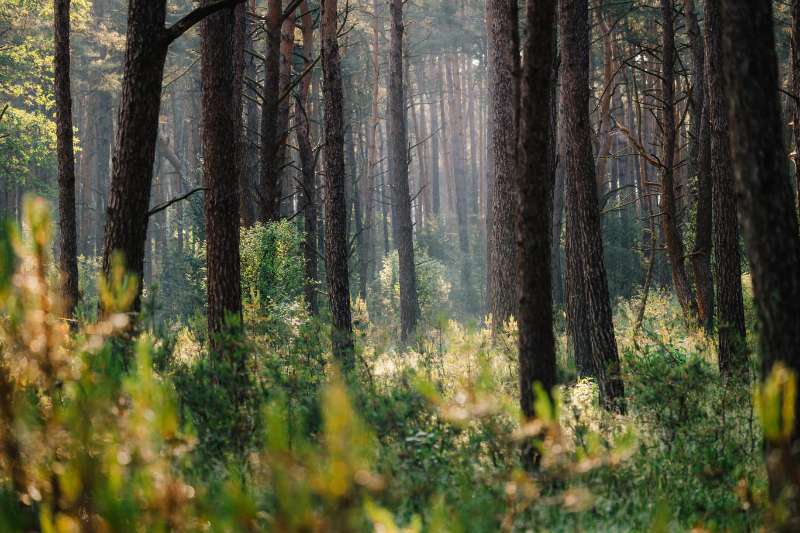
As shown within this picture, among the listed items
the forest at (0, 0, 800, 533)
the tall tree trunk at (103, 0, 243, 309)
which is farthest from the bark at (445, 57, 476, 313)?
the tall tree trunk at (103, 0, 243, 309)

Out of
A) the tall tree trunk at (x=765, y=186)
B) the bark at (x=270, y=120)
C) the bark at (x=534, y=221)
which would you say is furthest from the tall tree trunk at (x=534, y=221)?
the bark at (x=270, y=120)

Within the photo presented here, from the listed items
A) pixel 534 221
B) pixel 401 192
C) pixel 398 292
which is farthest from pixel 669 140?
pixel 398 292

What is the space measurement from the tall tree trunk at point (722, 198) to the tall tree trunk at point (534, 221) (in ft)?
17.5

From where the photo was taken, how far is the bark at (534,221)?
17.0ft

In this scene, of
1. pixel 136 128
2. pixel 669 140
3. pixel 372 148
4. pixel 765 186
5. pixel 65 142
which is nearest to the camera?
pixel 765 186

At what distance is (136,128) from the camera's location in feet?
20.6

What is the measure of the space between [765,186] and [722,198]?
6595 mm

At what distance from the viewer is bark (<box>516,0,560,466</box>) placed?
17.0 ft

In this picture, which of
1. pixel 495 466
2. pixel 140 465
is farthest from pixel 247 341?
pixel 140 465

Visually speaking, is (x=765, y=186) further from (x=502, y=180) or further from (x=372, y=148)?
(x=372, y=148)

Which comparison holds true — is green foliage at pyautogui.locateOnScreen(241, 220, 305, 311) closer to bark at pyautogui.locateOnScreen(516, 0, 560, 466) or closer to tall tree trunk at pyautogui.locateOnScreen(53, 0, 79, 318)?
tall tree trunk at pyautogui.locateOnScreen(53, 0, 79, 318)

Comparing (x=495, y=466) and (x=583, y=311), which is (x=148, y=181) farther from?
(x=583, y=311)

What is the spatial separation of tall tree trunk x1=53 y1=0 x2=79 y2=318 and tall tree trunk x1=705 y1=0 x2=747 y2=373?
9419 mm

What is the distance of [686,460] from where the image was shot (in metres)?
5.01
